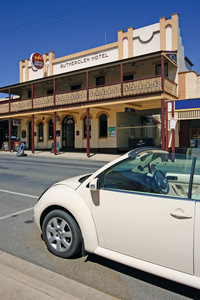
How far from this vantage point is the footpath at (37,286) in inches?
103

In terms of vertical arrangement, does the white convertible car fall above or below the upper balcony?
below

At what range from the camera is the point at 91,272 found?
314cm

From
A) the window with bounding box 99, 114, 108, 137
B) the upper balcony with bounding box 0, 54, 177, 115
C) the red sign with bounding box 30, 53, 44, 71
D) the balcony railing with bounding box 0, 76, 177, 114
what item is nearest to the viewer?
the balcony railing with bounding box 0, 76, 177, 114

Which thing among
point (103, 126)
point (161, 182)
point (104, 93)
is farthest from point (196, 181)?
point (103, 126)

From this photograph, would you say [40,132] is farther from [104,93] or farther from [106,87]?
[106,87]

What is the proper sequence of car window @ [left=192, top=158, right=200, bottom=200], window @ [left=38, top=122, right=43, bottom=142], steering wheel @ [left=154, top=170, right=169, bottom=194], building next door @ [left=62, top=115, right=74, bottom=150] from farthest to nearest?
window @ [left=38, top=122, right=43, bottom=142] → building next door @ [left=62, top=115, right=74, bottom=150] → steering wheel @ [left=154, top=170, right=169, bottom=194] → car window @ [left=192, top=158, right=200, bottom=200]

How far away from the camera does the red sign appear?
80.5 ft

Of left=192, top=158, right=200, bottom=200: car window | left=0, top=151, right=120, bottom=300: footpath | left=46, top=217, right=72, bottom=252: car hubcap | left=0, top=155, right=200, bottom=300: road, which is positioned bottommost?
left=0, top=155, right=200, bottom=300: road

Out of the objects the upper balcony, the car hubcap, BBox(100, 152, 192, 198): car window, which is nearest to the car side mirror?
BBox(100, 152, 192, 198): car window

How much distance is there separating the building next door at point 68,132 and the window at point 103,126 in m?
3.51

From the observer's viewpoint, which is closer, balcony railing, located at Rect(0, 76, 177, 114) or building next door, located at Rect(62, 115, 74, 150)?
balcony railing, located at Rect(0, 76, 177, 114)

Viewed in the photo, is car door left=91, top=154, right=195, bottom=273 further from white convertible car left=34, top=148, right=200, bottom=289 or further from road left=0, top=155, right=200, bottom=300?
road left=0, top=155, right=200, bottom=300

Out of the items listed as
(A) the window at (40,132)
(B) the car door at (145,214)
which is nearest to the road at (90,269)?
(B) the car door at (145,214)

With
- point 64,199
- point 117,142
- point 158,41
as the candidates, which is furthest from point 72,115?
point 64,199
